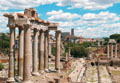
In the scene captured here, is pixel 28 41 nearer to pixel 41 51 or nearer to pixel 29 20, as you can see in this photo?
pixel 29 20

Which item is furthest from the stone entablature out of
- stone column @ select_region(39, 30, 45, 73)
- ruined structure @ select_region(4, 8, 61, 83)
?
stone column @ select_region(39, 30, 45, 73)

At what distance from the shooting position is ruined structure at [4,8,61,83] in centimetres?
1515

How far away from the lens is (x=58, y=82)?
766 inches

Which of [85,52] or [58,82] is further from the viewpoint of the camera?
[85,52]

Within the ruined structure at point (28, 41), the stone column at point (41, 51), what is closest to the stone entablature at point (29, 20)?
the ruined structure at point (28, 41)

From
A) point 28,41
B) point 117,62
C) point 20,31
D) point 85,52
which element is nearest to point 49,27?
point 20,31

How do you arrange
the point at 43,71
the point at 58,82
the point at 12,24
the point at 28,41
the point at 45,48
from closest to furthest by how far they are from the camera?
1. the point at 28,41
2. the point at 12,24
3. the point at 58,82
4. the point at 43,71
5. the point at 45,48

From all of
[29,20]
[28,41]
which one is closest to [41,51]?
[29,20]

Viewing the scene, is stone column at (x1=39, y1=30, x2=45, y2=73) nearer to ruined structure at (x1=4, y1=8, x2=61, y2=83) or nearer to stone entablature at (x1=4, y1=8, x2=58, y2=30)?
ruined structure at (x1=4, y1=8, x2=61, y2=83)

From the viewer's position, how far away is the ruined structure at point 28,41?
1515 cm

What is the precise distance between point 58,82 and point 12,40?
6204 mm

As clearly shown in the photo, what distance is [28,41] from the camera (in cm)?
1510

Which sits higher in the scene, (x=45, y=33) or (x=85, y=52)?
(x=45, y=33)

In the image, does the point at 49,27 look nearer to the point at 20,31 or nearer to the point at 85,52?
the point at 20,31
